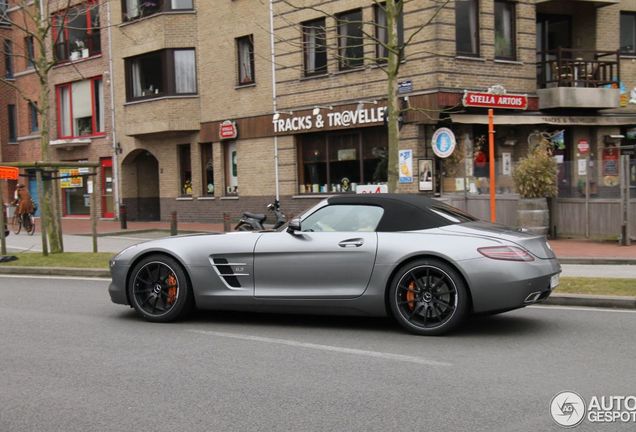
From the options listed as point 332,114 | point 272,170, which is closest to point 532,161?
point 332,114

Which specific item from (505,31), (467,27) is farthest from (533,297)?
(505,31)

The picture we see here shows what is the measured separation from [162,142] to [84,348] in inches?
840

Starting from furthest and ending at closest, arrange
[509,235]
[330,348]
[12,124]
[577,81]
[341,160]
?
[12,124]
[341,160]
[577,81]
[509,235]
[330,348]

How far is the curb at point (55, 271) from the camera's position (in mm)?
12742

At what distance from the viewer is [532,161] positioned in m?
16.7

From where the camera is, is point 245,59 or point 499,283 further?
point 245,59

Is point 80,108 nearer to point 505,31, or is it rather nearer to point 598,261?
point 505,31

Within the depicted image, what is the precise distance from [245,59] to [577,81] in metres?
10.6

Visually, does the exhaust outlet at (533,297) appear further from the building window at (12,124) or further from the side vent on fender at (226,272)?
the building window at (12,124)

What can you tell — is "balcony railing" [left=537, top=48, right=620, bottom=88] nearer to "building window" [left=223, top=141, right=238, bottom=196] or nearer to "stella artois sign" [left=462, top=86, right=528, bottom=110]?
"stella artois sign" [left=462, top=86, right=528, bottom=110]

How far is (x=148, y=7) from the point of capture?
26828mm

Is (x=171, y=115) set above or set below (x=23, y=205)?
above

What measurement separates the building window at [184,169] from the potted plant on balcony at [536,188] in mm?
13950

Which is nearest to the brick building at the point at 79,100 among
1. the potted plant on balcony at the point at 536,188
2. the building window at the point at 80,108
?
the building window at the point at 80,108
